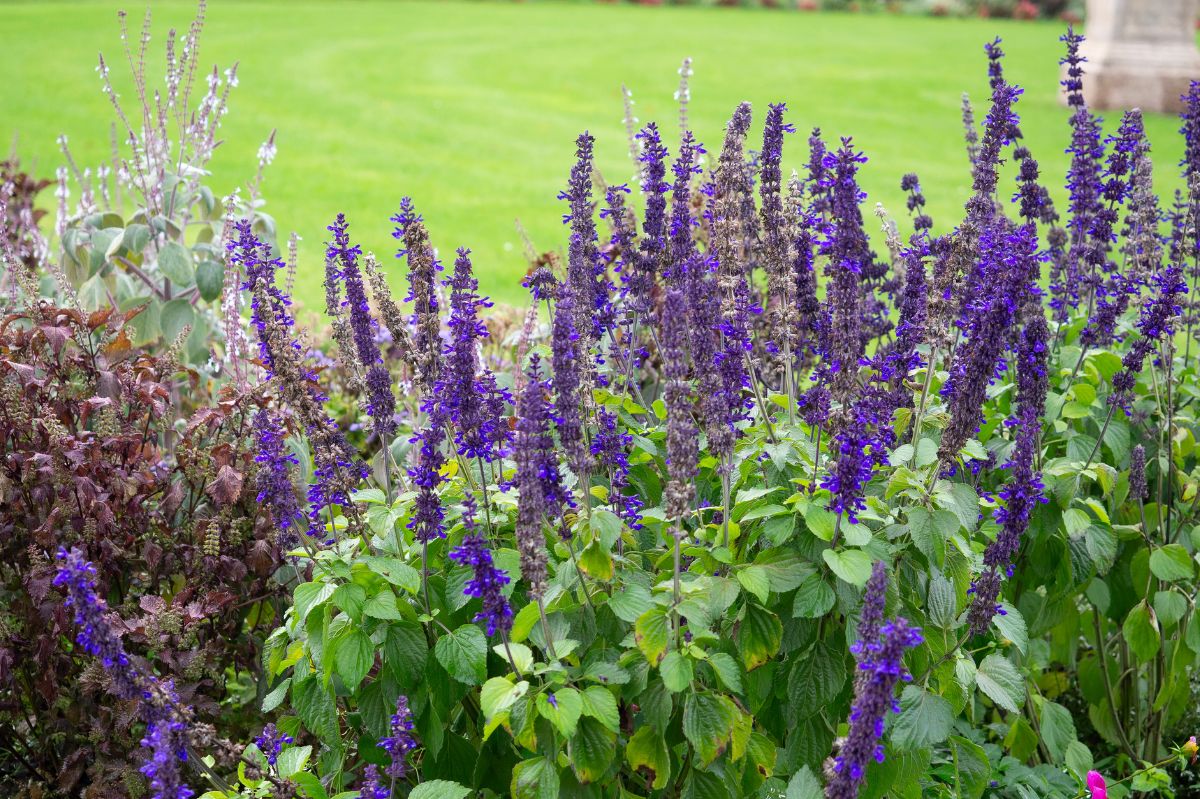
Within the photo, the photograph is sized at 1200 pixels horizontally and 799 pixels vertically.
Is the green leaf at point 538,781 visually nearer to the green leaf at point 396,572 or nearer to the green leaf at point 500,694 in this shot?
the green leaf at point 500,694

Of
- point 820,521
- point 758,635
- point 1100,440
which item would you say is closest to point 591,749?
point 758,635

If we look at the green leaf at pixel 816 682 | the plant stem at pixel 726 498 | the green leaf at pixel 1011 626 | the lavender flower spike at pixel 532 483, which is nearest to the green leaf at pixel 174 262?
the lavender flower spike at pixel 532 483

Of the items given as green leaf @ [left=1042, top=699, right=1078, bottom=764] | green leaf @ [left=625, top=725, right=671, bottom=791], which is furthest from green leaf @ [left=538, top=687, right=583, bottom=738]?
green leaf @ [left=1042, top=699, right=1078, bottom=764]

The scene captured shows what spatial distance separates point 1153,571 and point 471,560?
220cm

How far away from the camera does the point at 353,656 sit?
2.65 m

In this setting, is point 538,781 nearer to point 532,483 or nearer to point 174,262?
point 532,483

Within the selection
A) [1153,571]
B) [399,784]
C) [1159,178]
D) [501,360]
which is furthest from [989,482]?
[1159,178]

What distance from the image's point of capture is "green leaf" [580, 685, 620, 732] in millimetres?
2417

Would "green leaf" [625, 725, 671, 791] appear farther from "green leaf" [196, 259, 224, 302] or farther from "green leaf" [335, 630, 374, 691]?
"green leaf" [196, 259, 224, 302]

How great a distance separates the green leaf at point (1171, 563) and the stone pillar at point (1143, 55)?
1484 centimetres

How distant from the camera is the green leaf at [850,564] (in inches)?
100

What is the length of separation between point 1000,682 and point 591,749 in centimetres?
103

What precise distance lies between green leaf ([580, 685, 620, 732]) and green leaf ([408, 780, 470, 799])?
1.10 feet

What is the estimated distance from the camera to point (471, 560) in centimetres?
237
